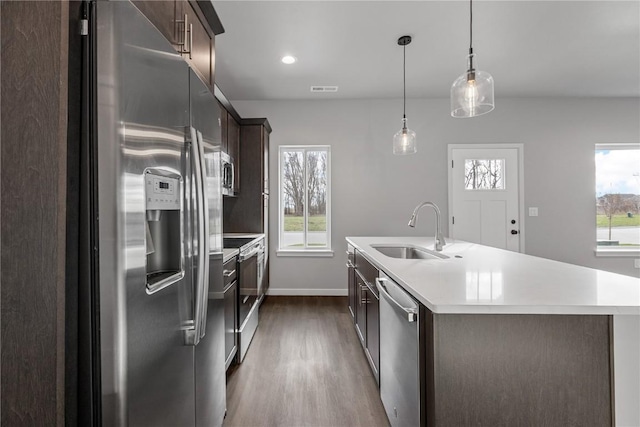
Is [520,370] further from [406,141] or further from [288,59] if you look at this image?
[288,59]

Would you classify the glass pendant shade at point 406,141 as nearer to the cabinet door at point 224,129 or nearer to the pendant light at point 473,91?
the pendant light at point 473,91

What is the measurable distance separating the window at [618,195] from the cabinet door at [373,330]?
4243mm

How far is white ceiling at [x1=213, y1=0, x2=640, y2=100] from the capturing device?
2551mm

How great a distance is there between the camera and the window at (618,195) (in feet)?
14.9

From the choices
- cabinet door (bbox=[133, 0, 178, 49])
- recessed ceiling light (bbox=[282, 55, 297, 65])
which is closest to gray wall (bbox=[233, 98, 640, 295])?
recessed ceiling light (bbox=[282, 55, 297, 65])

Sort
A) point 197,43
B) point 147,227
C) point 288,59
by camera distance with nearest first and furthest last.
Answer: point 147,227
point 197,43
point 288,59

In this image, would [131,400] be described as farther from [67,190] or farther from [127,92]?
[127,92]

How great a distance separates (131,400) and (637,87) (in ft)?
19.5

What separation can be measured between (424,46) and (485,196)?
234 centimetres

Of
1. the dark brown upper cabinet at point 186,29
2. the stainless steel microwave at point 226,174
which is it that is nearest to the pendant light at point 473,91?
the dark brown upper cabinet at point 186,29

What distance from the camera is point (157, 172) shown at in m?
0.98

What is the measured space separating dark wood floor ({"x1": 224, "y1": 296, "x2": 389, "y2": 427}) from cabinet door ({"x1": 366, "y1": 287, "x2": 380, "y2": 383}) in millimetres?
197

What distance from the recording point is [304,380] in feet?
7.25

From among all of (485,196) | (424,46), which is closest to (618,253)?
(485,196)
